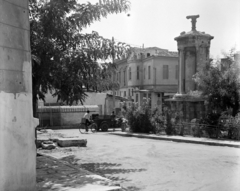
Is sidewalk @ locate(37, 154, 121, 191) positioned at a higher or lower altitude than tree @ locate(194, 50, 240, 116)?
lower

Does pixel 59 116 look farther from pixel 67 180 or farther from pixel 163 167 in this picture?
pixel 67 180

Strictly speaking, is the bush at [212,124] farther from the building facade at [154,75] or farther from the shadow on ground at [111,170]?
the building facade at [154,75]

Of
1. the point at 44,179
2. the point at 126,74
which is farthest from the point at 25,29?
the point at 126,74

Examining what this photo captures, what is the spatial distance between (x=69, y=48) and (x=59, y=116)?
2131cm

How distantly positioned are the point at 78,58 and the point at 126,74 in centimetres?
3695

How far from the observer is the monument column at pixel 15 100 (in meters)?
4.87

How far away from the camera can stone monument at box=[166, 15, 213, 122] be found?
19547mm

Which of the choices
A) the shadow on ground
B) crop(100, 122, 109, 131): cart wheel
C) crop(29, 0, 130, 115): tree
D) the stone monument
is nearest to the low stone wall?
crop(100, 122, 109, 131): cart wheel

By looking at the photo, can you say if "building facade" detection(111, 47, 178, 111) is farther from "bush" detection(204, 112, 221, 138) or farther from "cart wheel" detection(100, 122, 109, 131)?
"bush" detection(204, 112, 221, 138)

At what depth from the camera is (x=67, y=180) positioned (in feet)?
21.2

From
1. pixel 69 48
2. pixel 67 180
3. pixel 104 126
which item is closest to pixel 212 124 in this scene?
pixel 104 126

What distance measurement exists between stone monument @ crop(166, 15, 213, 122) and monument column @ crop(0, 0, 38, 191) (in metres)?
15.2

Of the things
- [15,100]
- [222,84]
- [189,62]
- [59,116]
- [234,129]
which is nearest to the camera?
[15,100]

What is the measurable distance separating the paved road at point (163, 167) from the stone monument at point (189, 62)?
7634 mm
